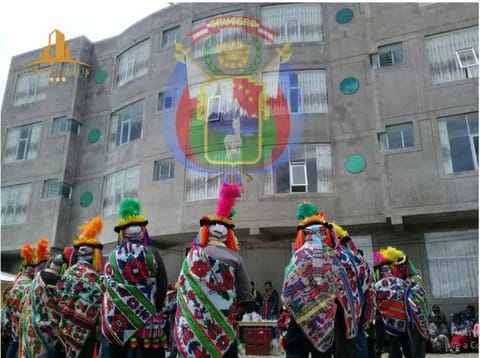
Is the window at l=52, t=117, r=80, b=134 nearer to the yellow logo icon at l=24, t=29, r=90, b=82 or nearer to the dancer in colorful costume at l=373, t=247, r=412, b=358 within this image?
the yellow logo icon at l=24, t=29, r=90, b=82

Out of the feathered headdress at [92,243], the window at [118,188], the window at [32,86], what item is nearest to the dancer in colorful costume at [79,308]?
the feathered headdress at [92,243]

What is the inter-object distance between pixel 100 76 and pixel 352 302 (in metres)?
18.5

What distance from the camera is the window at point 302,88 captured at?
14695 mm

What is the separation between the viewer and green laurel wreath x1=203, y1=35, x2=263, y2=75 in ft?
50.0

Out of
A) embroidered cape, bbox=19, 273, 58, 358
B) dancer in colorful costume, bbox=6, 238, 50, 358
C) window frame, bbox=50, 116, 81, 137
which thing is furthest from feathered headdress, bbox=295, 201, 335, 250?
window frame, bbox=50, 116, 81, 137

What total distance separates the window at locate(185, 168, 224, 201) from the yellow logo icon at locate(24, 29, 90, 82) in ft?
29.4

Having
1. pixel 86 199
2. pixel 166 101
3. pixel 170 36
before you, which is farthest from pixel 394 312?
pixel 86 199

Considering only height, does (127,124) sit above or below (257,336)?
above

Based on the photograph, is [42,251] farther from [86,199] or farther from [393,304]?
[86,199]

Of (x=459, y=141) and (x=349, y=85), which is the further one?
(x=349, y=85)

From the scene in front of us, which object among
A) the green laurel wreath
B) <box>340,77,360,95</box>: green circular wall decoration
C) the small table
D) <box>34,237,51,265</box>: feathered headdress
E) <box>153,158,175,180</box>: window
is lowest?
the small table

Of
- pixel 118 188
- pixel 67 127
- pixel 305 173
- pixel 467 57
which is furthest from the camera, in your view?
pixel 67 127

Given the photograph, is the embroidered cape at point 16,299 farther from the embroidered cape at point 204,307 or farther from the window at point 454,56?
the window at point 454,56

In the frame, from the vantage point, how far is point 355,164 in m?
13.7
